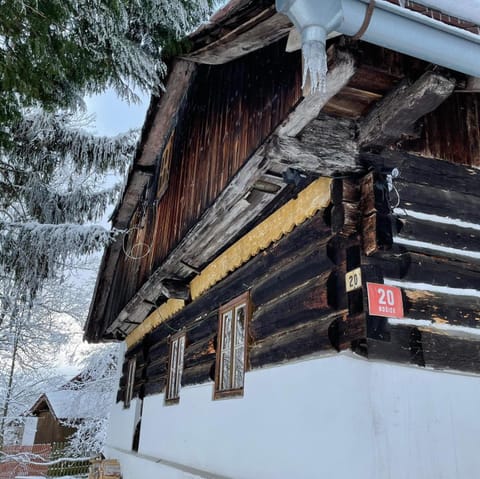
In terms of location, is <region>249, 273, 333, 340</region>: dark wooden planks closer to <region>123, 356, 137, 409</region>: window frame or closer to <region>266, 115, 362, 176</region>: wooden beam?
<region>266, 115, 362, 176</region>: wooden beam

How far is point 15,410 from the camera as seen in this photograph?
63.0 feet

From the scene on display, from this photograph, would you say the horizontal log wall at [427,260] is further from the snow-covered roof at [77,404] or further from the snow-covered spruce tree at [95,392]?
the snow-covered roof at [77,404]

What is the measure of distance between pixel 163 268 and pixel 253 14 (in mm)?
3776

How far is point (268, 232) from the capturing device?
186 inches

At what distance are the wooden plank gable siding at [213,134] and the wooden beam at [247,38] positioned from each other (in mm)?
164

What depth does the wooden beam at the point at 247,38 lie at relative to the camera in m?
3.40

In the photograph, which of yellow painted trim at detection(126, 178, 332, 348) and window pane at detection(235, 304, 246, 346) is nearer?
yellow painted trim at detection(126, 178, 332, 348)

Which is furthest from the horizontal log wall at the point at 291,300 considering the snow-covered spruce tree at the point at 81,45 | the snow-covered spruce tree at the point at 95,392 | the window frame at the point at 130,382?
the snow-covered spruce tree at the point at 95,392

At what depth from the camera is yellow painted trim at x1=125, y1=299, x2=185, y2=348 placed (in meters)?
7.72

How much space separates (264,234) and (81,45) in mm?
2468

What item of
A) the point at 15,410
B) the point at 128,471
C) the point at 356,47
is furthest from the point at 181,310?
the point at 15,410

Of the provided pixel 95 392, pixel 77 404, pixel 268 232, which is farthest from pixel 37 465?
pixel 268 232

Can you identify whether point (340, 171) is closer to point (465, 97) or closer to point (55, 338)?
point (465, 97)

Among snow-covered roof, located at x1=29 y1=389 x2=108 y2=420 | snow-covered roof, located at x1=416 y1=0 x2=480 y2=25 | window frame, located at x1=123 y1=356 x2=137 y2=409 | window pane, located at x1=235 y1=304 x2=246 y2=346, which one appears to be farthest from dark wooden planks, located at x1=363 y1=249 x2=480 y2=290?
snow-covered roof, located at x1=29 y1=389 x2=108 y2=420
